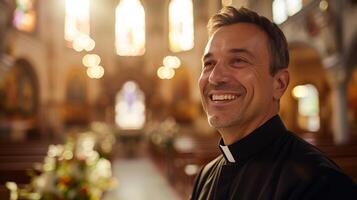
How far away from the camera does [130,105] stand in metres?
22.0

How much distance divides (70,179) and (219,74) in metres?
1.75

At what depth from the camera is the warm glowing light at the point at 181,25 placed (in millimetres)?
21859

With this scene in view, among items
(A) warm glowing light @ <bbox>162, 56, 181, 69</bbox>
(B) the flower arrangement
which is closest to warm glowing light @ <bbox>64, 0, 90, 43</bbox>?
(A) warm glowing light @ <bbox>162, 56, 181, 69</bbox>

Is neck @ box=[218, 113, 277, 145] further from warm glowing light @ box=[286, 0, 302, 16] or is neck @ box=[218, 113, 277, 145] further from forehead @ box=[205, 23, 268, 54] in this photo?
warm glowing light @ box=[286, 0, 302, 16]

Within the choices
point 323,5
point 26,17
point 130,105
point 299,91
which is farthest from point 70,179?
point 130,105

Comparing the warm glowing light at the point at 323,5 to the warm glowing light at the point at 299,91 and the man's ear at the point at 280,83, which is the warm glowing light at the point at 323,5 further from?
the man's ear at the point at 280,83

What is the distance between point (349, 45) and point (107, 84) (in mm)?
13871

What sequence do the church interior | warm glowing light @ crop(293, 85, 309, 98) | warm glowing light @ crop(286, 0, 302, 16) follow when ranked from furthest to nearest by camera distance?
warm glowing light @ crop(293, 85, 309, 98)
warm glowing light @ crop(286, 0, 302, 16)
the church interior

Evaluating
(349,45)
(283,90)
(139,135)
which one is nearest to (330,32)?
(349,45)

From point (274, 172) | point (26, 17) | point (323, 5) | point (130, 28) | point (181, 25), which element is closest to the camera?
point (274, 172)

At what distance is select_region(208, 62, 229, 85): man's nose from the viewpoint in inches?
56.9

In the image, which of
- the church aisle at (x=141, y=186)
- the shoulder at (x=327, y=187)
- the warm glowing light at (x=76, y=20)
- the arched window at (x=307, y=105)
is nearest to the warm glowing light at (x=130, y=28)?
the warm glowing light at (x=76, y=20)

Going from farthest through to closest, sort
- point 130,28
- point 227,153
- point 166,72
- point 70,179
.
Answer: point 130,28 < point 166,72 < point 70,179 < point 227,153

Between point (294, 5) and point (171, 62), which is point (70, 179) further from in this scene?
point (171, 62)
